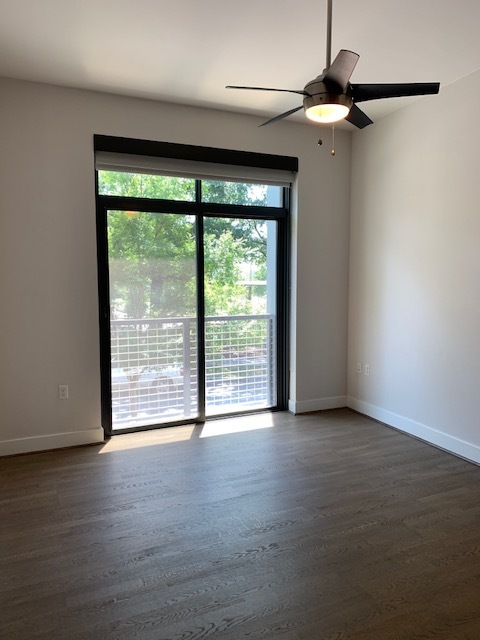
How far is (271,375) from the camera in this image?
4.45m

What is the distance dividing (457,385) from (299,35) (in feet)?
8.82

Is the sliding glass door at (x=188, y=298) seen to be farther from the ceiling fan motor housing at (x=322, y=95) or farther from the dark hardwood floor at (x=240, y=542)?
the ceiling fan motor housing at (x=322, y=95)

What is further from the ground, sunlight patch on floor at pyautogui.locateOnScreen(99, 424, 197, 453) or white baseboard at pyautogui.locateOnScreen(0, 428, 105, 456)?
white baseboard at pyautogui.locateOnScreen(0, 428, 105, 456)

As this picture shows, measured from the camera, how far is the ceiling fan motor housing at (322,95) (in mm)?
1989

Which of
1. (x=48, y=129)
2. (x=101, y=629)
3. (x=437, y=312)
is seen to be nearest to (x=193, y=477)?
(x=101, y=629)

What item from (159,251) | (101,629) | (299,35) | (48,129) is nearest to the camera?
(101,629)

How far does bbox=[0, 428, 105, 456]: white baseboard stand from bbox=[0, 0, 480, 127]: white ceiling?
8.96ft

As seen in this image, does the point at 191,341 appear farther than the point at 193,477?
Yes

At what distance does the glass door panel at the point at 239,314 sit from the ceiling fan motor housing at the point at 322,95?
207 cm

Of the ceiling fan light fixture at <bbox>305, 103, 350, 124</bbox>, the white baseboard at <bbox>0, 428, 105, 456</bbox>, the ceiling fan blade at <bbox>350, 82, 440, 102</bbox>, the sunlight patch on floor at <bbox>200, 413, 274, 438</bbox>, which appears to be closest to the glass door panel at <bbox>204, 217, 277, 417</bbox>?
the sunlight patch on floor at <bbox>200, 413, 274, 438</bbox>

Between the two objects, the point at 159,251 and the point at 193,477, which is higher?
the point at 159,251

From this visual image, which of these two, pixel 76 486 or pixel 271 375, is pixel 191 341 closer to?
pixel 271 375

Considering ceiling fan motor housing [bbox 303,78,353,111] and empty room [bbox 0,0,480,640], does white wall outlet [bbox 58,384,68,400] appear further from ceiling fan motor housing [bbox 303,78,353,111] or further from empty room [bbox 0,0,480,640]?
ceiling fan motor housing [bbox 303,78,353,111]

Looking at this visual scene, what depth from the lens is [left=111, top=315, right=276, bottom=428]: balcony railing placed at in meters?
3.83
